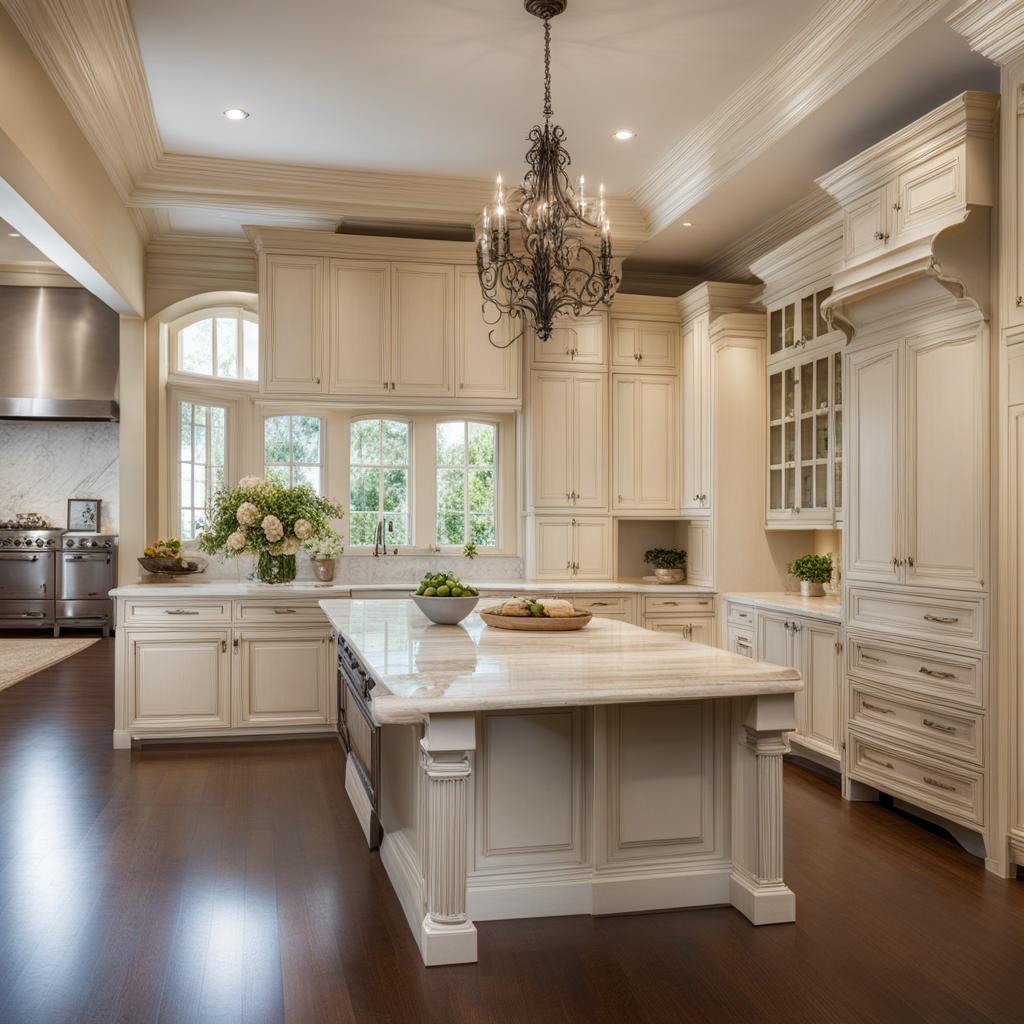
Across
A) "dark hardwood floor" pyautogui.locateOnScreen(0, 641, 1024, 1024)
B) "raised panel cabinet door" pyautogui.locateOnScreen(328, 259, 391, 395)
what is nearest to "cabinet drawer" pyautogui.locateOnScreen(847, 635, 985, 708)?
"dark hardwood floor" pyautogui.locateOnScreen(0, 641, 1024, 1024)

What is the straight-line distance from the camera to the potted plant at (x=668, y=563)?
20.3 ft

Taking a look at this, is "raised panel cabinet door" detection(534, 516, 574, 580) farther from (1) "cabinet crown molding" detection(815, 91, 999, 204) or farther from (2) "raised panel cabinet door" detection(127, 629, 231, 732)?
(1) "cabinet crown molding" detection(815, 91, 999, 204)

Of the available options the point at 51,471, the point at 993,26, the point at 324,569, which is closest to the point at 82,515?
the point at 51,471

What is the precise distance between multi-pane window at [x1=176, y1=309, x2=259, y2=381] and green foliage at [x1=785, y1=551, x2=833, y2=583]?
3976mm

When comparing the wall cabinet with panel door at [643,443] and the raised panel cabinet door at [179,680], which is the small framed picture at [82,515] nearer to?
the raised panel cabinet door at [179,680]

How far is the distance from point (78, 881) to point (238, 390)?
161 inches

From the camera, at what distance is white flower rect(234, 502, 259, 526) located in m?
5.38

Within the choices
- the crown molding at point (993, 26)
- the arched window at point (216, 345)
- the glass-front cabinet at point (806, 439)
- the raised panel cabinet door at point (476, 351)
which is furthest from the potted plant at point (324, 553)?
the crown molding at point (993, 26)

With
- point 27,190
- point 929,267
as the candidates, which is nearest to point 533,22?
point 929,267

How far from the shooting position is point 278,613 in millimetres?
5328

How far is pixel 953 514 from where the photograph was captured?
3.60 metres

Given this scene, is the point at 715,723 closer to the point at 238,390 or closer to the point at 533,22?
the point at 533,22

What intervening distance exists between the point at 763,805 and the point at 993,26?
2718 millimetres

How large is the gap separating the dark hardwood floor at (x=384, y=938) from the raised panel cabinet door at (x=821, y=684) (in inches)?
18.3
